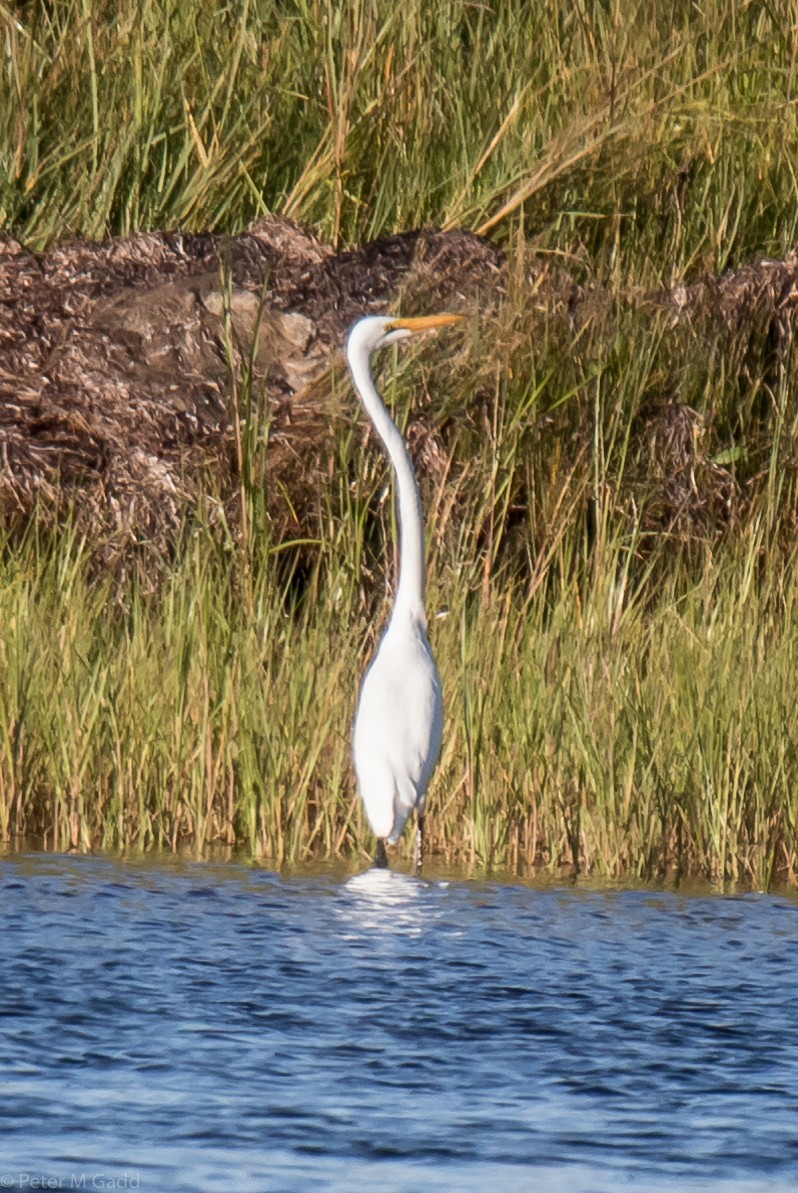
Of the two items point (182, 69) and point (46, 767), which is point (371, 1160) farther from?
point (182, 69)

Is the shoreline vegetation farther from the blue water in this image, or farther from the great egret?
the blue water

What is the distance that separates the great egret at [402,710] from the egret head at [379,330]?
13.7 inches

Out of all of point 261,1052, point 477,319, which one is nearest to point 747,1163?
point 261,1052

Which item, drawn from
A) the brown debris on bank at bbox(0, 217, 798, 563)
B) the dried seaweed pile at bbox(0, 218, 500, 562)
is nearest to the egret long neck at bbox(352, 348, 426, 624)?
the brown debris on bank at bbox(0, 217, 798, 563)

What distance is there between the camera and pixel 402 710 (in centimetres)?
477

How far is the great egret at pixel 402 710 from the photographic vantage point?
4.66 meters

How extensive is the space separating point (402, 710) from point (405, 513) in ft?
2.36

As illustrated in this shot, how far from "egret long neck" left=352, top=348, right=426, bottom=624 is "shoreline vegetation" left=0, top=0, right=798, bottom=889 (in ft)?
0.64

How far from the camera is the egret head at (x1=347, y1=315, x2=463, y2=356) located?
5.61 metres

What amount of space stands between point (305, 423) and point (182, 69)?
7.25ft

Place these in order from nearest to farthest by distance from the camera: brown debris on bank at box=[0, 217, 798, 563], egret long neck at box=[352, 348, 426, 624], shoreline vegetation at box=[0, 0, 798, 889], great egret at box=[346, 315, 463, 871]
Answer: great egret at box=[346, 315, 463, 871] → shoreline vegetation at box=[0, 0, 798, 889] → egret long neck at box=[352, 348, 426, 624] → brown debris on bank at box=[0, 217, 798, 563]

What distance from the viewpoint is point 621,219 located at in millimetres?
8664

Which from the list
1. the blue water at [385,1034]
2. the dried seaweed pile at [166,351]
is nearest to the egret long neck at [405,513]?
the blue water at [385,1034]

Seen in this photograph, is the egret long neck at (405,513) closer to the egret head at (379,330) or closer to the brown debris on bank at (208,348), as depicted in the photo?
the egret head at (379,330)
